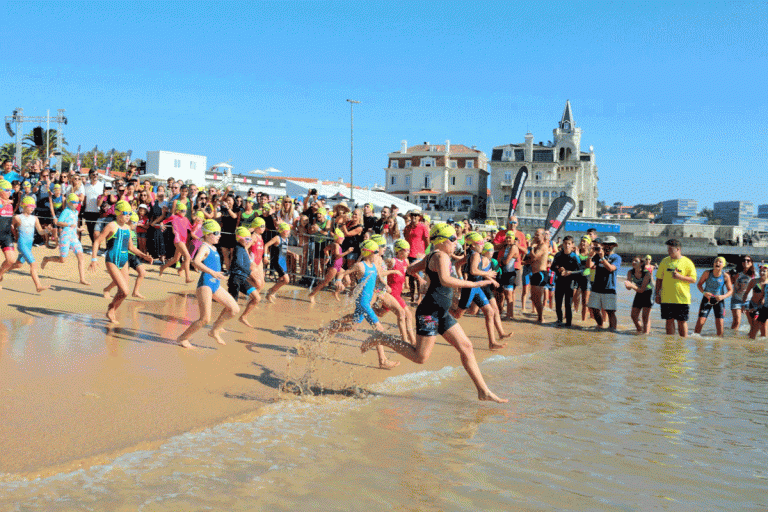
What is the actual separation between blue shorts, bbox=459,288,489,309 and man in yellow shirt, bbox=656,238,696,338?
3.92 m

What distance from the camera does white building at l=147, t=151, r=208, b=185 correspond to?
187ft

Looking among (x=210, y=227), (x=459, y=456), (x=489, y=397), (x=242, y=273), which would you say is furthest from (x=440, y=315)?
(x=242, y=273)

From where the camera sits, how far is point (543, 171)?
90125 millimetres

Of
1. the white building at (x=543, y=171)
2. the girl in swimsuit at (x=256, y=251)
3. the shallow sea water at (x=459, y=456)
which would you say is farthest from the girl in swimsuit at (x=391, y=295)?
the white building at (x=543, y=171)

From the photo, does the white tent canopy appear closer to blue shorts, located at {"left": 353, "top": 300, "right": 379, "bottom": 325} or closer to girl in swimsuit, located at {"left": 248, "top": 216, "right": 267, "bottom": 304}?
girl in swimsuit, located at {"left": 248, "top": 216, "right": 267, "bottom": 304}

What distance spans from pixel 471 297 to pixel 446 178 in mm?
84333

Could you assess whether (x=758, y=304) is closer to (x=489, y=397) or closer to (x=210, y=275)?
(x=489, y=397)

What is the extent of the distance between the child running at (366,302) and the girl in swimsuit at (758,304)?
779 centimetres

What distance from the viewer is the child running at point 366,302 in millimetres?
7277

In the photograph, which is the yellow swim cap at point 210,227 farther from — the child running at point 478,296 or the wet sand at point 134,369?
the child running at point 478,296

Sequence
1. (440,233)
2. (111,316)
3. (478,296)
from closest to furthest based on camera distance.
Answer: (440,233), (111,316), (478,296)

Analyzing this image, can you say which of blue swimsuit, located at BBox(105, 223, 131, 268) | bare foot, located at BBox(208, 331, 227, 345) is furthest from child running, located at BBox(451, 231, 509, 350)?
blue swimsuit, located at BBox(105, 223, 131, 268)

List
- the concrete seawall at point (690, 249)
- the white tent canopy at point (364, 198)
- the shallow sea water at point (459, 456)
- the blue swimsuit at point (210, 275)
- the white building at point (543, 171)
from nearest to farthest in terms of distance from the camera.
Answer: the shallow sea water at point (459, 456) < the blue swimsuit at point (210, 275) < the white tent canopy at point (364, 198) < the concrete seawall at point (690, 249) < the white building at point (543, 171)

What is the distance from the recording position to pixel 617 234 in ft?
250
